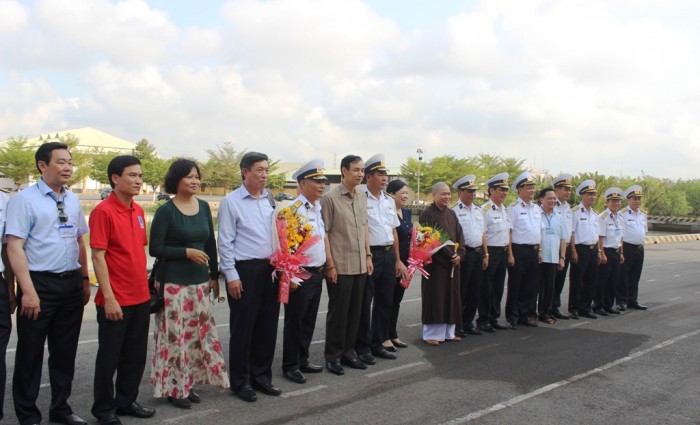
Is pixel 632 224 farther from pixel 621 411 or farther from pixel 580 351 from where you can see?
pixel 621 411

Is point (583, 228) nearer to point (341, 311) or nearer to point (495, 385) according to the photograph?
point (495, 385)

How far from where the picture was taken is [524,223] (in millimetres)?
7961

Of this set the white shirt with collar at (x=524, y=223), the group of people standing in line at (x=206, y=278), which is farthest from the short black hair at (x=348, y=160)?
the white shirt with collar at (x=524, y=223)

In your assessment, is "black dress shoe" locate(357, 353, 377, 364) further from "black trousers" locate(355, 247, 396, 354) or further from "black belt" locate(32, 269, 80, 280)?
"black belt" locate(32, 269, 80, 280)

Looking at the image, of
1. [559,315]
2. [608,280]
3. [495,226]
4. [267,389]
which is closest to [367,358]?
[267,389]

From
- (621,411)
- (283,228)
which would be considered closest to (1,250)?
(283,228)

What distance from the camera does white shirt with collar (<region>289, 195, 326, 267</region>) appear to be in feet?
17.1

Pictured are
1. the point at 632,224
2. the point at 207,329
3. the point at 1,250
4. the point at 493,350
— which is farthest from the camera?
the point at 632,224

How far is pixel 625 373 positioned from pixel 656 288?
722cm

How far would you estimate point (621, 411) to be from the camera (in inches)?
184

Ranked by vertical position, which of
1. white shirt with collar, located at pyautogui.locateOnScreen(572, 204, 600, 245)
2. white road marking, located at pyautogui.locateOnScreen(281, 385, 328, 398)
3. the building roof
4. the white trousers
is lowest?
white road marking, located at pyautogui.locateOnScreen(281, 385, 328, 398)

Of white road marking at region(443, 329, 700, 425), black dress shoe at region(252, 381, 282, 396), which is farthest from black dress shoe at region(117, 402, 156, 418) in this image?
white road marking at region(443, 329, 700, 425)

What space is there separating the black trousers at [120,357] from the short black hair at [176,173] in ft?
3.02

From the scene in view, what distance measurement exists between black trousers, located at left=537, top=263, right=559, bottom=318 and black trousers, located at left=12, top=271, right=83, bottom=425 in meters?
6.28
